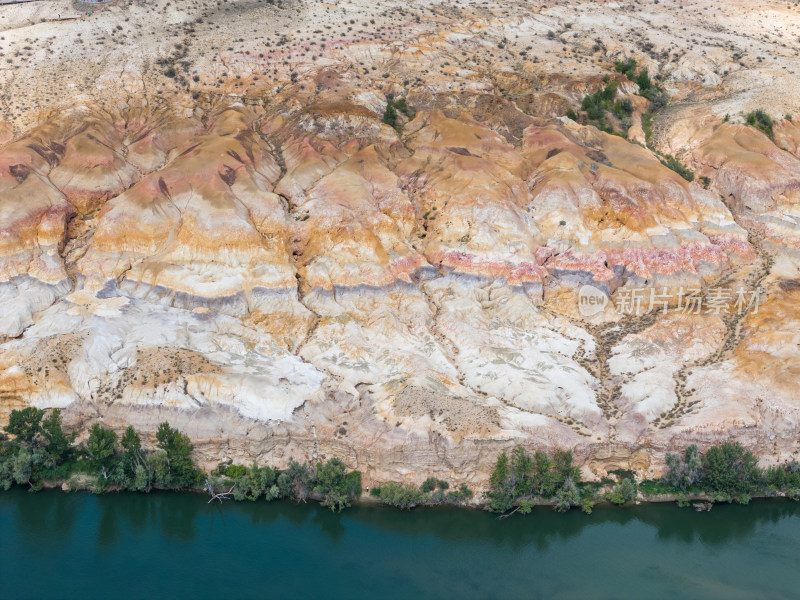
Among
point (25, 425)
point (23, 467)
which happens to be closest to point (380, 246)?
point (25, 425)

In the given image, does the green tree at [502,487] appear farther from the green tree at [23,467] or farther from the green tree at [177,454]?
the green tree at [23,467]

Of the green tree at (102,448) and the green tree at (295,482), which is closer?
the green tree at (102,448)

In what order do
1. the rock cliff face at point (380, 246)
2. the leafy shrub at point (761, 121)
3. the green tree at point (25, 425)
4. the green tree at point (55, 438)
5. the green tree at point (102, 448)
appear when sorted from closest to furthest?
1. the green tree at point (102, 448)
2. the green tree at point (25, 425)
3. the green tree at point (55, 438)
4. the rock cliff face at point (380, 246)
5. the leafy shrub at point (761, 121)

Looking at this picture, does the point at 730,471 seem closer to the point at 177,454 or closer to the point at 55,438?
the point at 177,454

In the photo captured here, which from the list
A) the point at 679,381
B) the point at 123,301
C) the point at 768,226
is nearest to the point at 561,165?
the point at 768,226

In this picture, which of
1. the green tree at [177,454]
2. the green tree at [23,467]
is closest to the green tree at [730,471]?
the green tree at [177,454]

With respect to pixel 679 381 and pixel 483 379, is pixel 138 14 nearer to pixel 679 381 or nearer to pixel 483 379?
pixel 483 379

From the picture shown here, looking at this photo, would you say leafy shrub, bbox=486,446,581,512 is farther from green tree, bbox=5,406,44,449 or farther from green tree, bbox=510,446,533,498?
green tree, bbox=5,406,44,449
